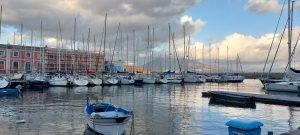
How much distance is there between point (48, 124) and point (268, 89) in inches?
2100

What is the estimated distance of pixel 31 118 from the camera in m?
29.1

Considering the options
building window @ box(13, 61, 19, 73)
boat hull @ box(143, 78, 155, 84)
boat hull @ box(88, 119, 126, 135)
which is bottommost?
boat hull @ box(88, 119, 126, 135)

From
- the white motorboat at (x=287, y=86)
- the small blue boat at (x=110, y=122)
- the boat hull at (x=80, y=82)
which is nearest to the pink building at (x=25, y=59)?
the boat hull at (x=80, y=82)

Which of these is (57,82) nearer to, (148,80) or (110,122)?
(148,80)

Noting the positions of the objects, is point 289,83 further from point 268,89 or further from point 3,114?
point 3,114

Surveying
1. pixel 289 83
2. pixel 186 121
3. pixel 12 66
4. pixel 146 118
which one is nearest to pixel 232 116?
pixel 186 121

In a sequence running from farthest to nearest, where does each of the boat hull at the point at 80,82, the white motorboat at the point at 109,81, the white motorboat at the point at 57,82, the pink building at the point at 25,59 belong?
the pink building at the point at 25,59 → the white motorboat at the point at 109,81 → the boat hull at the point at 80,82 → the white motorboat at the point at 57,82

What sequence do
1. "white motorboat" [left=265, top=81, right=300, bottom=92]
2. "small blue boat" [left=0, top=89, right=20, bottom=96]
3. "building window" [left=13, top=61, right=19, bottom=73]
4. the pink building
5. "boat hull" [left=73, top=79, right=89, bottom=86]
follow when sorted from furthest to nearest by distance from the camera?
"building window" [left=13, top=61, right=19, bottom=73]
the pink building
"boat hull" [left=73, top=79, right=89, bottom=86]
"white motorboat" [left=265, top=81, right=300, bottom=92]
"small blue boat" [left=0, top=89, right=20, bottom=96]

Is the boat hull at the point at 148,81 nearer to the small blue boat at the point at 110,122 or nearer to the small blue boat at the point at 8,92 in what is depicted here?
the small blue boat at the point at 8,92

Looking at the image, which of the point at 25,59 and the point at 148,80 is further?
the point at 25,59

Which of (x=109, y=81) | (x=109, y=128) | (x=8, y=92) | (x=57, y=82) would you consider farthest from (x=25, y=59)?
(x=109, y=128)

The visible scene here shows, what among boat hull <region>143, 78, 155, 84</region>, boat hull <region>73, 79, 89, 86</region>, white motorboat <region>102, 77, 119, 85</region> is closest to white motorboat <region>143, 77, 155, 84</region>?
boat hull <region>143, 78, 155, 84</region>

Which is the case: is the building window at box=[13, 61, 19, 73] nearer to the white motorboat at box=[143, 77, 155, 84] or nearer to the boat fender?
the white motorboat at box=[143, 77, 155, 84]

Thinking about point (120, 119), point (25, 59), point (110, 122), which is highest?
point (25, 59)
